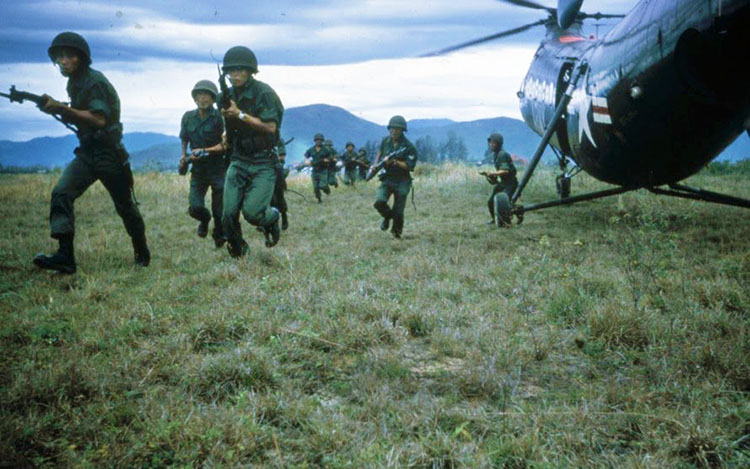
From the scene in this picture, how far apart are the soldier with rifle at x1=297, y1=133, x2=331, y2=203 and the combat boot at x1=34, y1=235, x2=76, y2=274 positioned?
10.3m

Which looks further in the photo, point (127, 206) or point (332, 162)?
point (332, 162)

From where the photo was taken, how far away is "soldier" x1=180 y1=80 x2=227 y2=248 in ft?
24.6

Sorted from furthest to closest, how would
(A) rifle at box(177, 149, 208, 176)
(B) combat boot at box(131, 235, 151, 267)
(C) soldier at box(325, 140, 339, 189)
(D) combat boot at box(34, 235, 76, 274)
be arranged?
(C) soldier at box(325, 140, 339, 189), (A) rifle at box(177, 149, 208, 176), (B) combat boot at box(131, 235, 151, 267), (D) combat boot at box(34, 235, 76, 274)

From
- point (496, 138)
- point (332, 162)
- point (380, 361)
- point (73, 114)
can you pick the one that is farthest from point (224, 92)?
point (332, 162)

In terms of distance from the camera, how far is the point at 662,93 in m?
5.05

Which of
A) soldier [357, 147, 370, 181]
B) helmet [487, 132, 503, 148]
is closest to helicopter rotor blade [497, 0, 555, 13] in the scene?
helmet [487, 132, 503, 148]

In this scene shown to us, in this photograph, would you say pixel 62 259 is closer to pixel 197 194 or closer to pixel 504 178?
pixel 197 194

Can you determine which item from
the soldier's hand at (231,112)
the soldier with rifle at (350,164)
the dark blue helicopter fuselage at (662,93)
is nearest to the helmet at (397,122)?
the dark blue helicopter fuselage at (662,93)

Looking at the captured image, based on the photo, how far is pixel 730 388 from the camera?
2.77 meters

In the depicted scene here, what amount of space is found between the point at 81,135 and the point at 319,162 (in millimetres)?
11018

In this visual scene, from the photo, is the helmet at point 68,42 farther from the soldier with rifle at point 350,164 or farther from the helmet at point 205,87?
the soldier with rifle at point 350,164

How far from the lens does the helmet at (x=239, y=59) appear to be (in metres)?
5.67

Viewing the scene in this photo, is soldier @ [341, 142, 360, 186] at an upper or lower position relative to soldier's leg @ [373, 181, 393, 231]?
upper

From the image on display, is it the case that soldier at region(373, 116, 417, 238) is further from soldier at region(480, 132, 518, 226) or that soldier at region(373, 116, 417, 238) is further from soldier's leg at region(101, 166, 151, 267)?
soldier's leg at region(101, 166, 151, 267)
